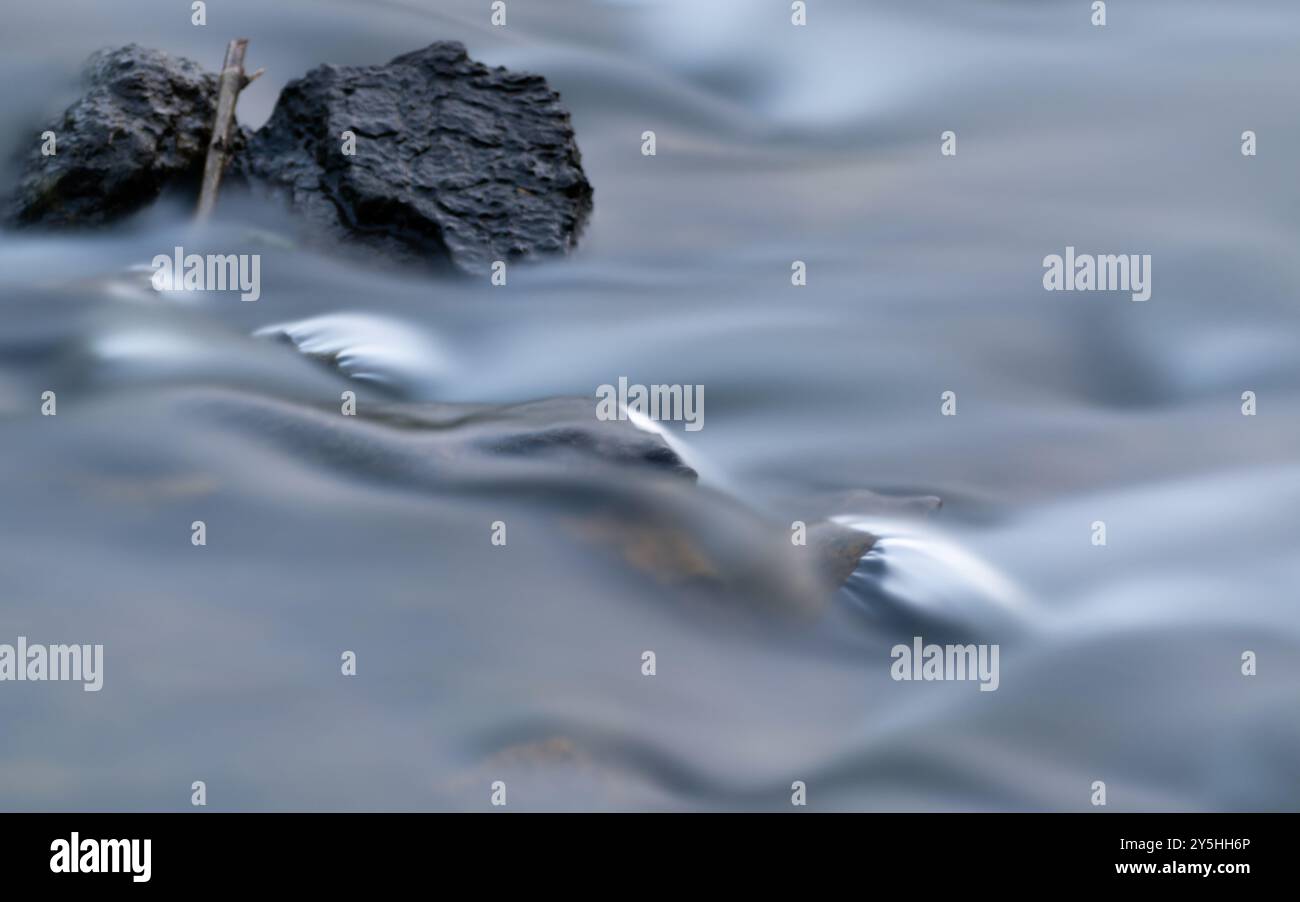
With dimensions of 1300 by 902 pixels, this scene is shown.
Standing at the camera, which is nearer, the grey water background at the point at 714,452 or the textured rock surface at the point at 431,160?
the grey water background at the point at 714,452

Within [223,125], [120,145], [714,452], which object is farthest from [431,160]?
[714,452]

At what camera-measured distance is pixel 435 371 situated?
5711mm

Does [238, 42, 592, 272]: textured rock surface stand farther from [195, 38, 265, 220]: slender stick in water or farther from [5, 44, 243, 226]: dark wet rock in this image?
[5, 44, 243, 226]: dark wet rock

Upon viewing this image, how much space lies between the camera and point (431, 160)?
635 centimetres

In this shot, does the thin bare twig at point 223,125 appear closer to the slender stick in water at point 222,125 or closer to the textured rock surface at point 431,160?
the slender stick in water at point 222,125

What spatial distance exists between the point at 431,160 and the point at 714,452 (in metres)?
1.84

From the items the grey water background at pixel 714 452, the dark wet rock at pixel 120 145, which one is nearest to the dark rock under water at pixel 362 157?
the dark wet rock at pixel 120 145

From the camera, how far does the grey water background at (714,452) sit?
3.88 meters

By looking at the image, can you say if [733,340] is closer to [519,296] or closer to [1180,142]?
[519,296]

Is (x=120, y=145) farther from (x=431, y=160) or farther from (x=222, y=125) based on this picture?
(x=431, y=160)

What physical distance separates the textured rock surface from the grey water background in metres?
0.16

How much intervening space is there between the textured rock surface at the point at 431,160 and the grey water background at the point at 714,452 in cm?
16
